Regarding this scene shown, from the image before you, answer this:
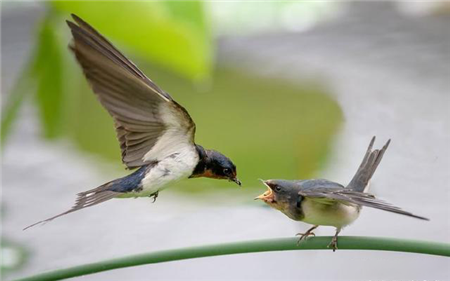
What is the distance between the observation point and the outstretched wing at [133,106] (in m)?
0.62

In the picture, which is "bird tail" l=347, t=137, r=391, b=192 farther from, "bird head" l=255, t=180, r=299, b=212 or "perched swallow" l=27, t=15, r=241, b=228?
"perched swallow" l=27, t=15, r=241, b=228

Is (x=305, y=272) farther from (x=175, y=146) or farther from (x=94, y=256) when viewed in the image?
(x=175, y=146)

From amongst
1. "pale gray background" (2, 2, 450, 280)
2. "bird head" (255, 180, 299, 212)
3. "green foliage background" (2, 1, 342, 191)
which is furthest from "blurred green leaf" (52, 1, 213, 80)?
"pale gray background" (2, 2, 450, 280)

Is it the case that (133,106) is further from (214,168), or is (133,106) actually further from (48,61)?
(48,61)

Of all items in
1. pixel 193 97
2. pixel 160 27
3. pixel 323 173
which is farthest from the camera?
pixel 193 97

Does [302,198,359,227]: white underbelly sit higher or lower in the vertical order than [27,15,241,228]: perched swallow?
lower

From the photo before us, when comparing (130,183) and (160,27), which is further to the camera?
(160,27)

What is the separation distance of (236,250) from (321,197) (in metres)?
0.10

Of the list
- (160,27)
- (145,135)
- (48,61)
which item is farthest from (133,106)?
(48,61)

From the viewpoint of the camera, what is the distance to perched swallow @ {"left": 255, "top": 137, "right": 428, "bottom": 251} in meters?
0.73

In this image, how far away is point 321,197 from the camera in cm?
73

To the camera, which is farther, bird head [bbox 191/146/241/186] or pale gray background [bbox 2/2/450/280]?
pale gray background [bbox 2/2/450/280]

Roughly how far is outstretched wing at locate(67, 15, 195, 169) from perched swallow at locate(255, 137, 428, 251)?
0.12 metres

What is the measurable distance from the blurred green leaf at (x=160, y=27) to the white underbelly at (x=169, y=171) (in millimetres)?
248
